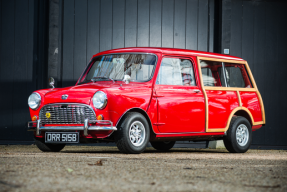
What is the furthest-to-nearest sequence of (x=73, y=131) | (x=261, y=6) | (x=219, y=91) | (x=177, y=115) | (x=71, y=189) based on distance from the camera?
(x=261, y=6)
(x=219, y=91)
(x=177, y=115)
(x=73, y=131)
(x=71, y=189)

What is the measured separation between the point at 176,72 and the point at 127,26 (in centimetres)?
330

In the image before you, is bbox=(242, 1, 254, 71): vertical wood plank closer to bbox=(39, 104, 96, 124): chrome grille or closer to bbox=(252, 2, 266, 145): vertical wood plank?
bbox=(252, 2, 266, 145): vertical wood plank

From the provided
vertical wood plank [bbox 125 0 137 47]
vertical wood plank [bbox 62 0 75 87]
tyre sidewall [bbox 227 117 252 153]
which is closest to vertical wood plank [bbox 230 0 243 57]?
vertical wood plank [bbox 125 0 137 47]

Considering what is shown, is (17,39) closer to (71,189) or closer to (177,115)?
(177,115)

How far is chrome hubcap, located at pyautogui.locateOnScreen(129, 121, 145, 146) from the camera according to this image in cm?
572

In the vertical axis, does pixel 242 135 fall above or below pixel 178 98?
below

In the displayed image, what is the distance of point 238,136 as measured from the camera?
Answer: 729 cm

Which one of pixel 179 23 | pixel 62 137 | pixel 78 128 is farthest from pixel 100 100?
pixel 179 23

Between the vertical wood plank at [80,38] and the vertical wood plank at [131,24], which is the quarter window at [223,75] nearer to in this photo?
the vertical wood plank at [131,24]

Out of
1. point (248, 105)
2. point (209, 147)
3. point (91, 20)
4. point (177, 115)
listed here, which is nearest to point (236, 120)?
point (248, 105)

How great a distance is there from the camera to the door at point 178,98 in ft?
20.4

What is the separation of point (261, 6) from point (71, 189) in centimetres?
831

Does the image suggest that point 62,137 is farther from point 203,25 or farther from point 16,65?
point 203,25

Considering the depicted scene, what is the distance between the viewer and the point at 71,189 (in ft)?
9.36
